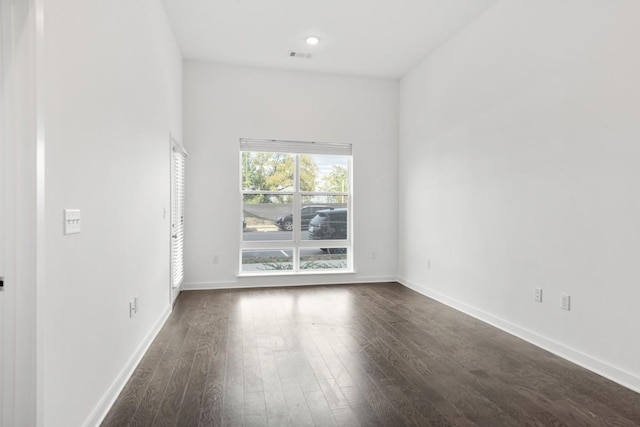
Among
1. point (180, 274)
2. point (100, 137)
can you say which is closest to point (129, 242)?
point (100, 137)

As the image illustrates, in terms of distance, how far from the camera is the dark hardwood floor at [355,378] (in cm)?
203

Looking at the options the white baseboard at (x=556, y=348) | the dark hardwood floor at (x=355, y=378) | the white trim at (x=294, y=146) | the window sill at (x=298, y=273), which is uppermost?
the white trim at (x=294, y=146)

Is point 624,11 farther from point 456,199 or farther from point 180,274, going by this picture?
point 180,274

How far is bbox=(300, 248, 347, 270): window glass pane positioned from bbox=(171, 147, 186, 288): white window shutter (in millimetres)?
1691

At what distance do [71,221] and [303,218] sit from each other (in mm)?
3892

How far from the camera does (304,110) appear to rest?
535 centimetres

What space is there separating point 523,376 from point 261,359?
1.82m

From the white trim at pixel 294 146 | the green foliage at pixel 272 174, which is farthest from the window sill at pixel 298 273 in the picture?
the white trim at pixel 294 146

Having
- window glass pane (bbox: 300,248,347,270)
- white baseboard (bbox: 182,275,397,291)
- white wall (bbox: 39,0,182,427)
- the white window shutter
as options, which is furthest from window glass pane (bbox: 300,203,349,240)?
white wall (bbox: 39,0,182,427)

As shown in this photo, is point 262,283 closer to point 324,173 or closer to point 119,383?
point 324,173

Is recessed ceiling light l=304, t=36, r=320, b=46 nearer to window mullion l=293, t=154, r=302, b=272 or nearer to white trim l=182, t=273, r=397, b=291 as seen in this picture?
window mullion l=293, t=154, r=302, b=272

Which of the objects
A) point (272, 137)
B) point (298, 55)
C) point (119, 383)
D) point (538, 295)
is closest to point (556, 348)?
point (538, 295)

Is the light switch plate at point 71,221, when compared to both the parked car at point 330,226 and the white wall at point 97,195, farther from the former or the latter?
the parked car at point 330,226

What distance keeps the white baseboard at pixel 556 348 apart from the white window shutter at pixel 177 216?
3202 millimetres
